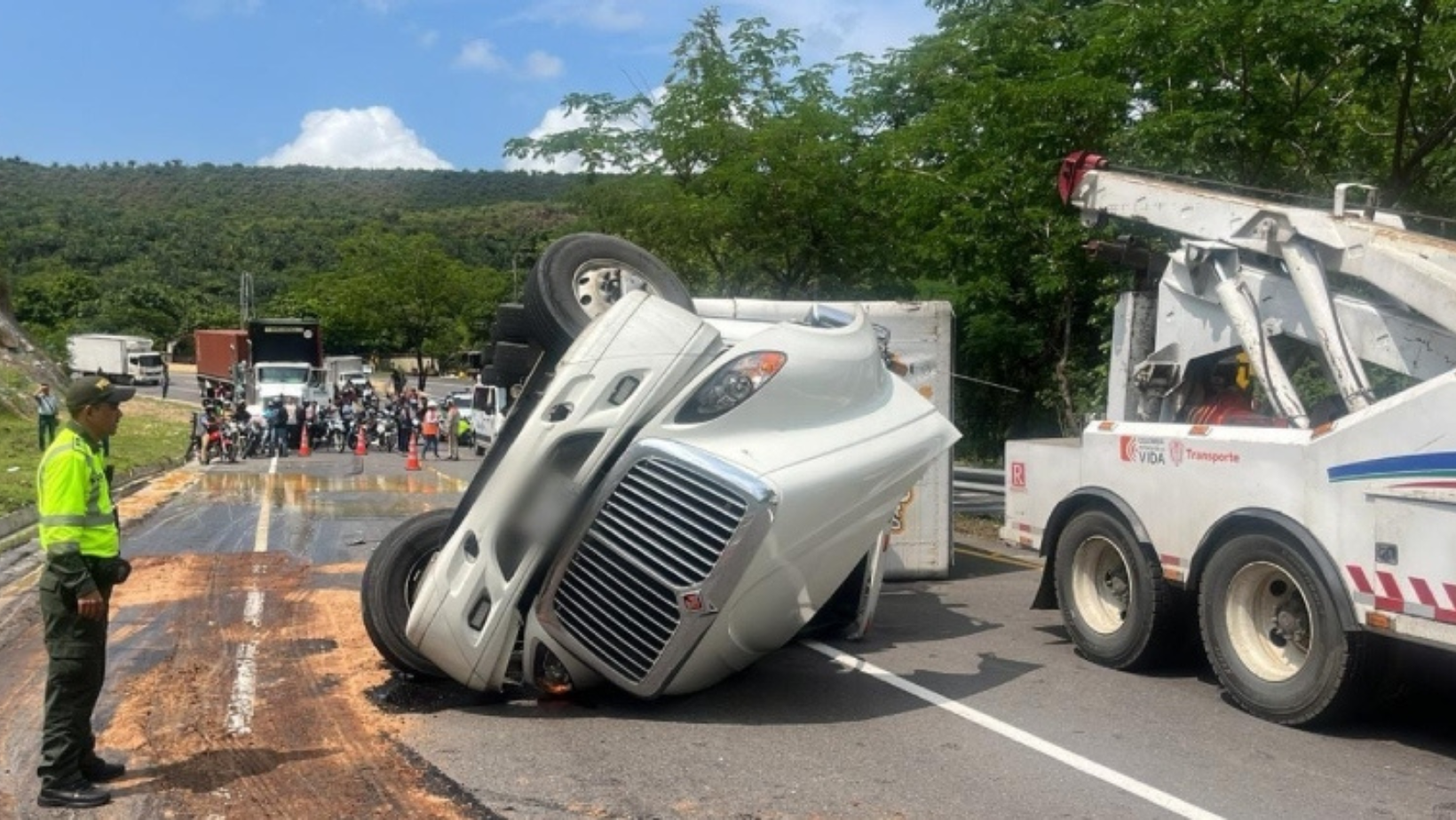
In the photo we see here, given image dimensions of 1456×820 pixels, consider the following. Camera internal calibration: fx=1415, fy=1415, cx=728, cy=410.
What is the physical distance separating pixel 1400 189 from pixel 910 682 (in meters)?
10.1

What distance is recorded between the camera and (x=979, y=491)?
1600 centimetres

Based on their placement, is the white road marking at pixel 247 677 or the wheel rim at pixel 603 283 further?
the wheel rim at pixel 603 283

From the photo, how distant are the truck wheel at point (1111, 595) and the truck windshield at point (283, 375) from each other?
1368 inches

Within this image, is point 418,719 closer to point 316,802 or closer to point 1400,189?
point 316,802

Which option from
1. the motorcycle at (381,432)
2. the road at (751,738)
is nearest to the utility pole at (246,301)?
the motorcycle at (381,432)

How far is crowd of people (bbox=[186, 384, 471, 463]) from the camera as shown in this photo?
104 ft

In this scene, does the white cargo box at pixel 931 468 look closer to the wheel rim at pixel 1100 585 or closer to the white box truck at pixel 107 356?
the wheel rim at pixel 1100 585

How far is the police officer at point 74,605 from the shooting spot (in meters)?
5.91

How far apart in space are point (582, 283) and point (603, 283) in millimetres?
137

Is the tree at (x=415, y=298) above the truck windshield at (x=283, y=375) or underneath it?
above

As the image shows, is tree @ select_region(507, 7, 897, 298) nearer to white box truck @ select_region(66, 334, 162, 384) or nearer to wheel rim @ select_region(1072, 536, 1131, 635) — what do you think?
wheel rim @ select_region(1072, 536, 1131, 635)

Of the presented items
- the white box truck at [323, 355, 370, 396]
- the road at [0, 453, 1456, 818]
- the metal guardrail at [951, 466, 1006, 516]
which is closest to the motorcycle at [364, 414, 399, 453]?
the white box truck at [323, 355, 370, 396]

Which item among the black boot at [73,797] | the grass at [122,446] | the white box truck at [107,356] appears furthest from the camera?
the white box truck at [107,356]

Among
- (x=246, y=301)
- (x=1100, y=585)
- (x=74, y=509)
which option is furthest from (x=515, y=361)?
(x=246, y=301)
